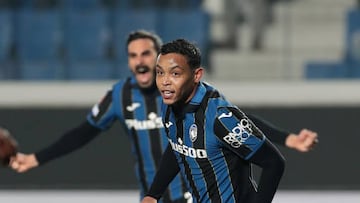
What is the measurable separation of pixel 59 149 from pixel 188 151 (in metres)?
1.61

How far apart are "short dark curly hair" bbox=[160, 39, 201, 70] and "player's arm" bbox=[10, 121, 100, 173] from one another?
5.65 ft

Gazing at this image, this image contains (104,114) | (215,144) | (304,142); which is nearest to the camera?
(215,144)

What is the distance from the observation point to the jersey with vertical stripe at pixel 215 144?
13.6ft

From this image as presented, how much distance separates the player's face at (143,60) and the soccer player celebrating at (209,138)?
119 cm

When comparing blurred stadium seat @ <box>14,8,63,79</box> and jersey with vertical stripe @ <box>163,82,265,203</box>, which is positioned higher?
jersey with vertical stripe @ <box>163,82,265,203</box>

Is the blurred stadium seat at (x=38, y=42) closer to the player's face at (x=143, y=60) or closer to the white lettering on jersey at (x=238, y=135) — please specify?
the player's face at (x=143, y=60)

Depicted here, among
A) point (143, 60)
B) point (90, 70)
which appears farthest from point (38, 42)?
point (143, 60)

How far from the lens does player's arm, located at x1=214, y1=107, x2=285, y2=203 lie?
412 cm

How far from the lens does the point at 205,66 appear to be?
1042 cm

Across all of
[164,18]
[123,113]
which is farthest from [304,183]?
[123,113]

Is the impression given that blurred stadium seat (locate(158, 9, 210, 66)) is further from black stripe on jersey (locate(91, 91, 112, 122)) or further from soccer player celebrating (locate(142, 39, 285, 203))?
soccer player celebrating (locate(142, 39, 285, 203))

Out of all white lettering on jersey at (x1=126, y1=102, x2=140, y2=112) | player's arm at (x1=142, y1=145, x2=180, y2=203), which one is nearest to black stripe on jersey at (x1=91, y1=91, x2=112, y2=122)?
white lettering on jersey at (x1=126, y1=102, x2=140, y2=112)

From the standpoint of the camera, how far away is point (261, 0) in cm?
1065

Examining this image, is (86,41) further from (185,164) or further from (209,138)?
(209,138)
